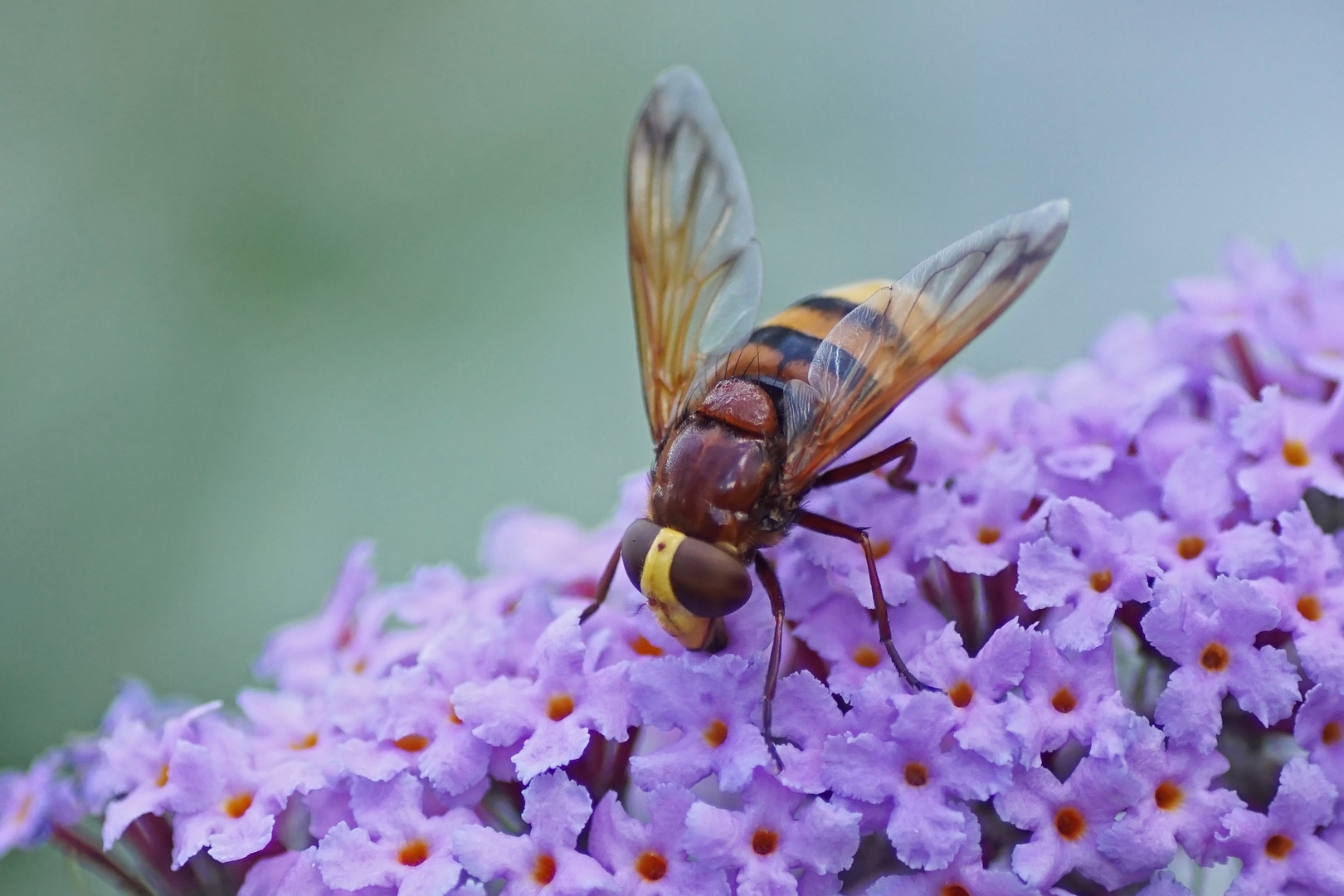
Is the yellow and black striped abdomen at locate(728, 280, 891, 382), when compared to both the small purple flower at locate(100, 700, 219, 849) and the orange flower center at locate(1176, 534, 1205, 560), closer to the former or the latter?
the orange flower center at locate(1176, 534, 1205, 560)

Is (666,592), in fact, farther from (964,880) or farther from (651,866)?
(964,880)

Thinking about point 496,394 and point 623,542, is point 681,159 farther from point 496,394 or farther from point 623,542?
point 496,394

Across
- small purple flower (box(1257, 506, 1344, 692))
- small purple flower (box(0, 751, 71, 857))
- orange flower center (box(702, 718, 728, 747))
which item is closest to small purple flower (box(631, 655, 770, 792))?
orange flower center (box(702, 718, 728, 747))

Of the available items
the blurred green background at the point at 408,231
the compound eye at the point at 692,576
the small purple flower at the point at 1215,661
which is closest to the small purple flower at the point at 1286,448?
the small purple flower at the point at 1215,661

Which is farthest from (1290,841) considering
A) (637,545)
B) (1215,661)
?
Result: (637,545)

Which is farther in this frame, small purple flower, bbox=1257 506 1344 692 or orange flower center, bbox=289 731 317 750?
orange flower center, bbox=289 731 317 750

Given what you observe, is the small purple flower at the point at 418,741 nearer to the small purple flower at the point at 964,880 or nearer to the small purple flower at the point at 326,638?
the small purple flower at the point at 326,638
